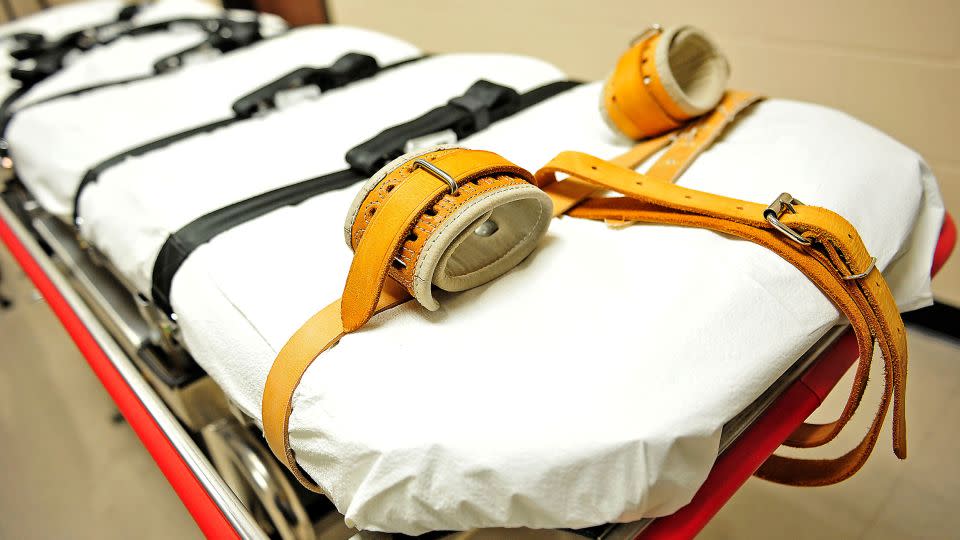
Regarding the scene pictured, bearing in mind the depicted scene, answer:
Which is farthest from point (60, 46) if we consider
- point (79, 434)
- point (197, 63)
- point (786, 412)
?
point (786, 412)

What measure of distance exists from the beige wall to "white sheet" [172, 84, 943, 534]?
56 cm

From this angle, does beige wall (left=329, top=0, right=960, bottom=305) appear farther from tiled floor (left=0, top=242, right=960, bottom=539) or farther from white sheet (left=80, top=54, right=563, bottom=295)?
white sheet (left=80, top=54, right=563, bottom=295)

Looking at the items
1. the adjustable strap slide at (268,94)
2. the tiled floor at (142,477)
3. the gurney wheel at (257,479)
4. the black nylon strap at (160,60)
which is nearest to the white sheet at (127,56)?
the black nylon strap at (160,60)

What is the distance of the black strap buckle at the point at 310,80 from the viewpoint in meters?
1.14

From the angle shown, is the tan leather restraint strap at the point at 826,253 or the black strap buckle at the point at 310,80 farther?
the black strap buckle at the point at 310,80

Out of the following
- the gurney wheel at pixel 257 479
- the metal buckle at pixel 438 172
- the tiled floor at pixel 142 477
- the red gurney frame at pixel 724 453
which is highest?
the metal buckle at pixel 438 172

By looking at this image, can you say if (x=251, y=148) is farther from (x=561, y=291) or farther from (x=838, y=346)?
(x=838, y=346)

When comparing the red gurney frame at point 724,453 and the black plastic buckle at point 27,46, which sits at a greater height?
the black plastic buckle at point 27,46

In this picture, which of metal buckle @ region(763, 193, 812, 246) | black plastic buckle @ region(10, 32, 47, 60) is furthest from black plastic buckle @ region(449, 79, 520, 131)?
black plastic buckle @ region(10, 32, 47, 60)

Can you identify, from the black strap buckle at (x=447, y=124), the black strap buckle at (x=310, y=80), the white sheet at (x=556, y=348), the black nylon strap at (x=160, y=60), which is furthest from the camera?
the black nylon strap at (x=160, y=60)

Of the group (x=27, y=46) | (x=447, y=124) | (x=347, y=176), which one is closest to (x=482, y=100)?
(x=447, y=124)

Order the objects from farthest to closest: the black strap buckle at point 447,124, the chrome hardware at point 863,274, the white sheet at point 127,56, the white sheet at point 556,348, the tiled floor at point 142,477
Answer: the white sheet at point 127,56 < the tiled floor at point 142,477 < the black strap buckle at point 447,124 < the chrome hardware at point 863,274 < the white sheet at point 556,348

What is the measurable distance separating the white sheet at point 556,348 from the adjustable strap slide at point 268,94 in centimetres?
37

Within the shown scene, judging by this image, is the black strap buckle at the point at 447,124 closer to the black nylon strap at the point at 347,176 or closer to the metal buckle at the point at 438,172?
the black nylon strap at the point at 347,176
